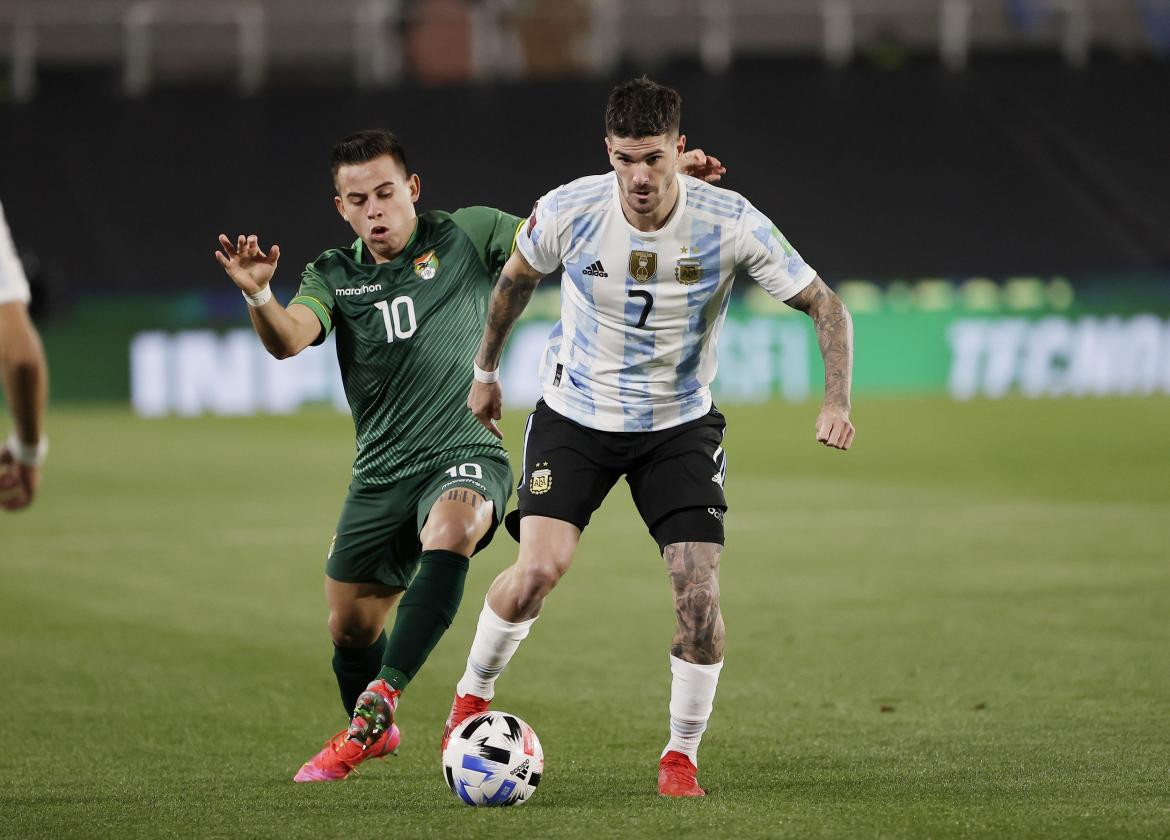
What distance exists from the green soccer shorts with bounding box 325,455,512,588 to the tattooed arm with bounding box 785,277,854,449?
3.98 feet

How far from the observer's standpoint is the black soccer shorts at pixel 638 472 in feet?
18.0

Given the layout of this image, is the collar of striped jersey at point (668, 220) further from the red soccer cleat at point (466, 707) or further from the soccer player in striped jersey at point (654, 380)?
the red soccer cleat at point (466, 707)

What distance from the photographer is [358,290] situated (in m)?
6.19

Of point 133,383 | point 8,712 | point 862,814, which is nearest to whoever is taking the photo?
point 862,814

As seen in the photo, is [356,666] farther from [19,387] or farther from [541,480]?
[19,387]

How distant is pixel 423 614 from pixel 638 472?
80cm

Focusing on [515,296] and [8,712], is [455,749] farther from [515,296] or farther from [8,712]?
[8,712]

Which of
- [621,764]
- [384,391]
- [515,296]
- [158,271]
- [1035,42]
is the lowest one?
[158,271]

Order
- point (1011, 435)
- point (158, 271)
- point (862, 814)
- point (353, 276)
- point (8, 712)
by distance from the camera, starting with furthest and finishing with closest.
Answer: point (158, 271)
point (1011, 435)
point (8, 712)
point (353, 276)
point (862, 814)

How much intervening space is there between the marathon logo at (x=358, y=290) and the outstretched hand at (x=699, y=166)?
1.11 metres

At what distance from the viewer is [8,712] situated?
22.9 feet

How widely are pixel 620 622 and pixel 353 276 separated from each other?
3.38 meters

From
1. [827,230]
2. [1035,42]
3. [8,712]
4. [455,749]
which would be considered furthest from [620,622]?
[1035,42]

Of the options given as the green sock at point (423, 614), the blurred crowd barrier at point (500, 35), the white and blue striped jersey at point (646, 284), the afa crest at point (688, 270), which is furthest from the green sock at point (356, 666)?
Answer: the blurred crowd barrier at point (500, 35)
